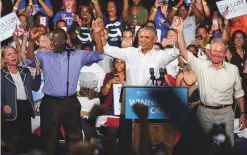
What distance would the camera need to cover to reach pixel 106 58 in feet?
28.4

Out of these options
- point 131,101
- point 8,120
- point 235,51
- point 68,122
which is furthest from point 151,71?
point 235,51

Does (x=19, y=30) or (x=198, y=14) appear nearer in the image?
(x=19, y=30)

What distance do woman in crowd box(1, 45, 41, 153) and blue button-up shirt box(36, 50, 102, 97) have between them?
0.76ft

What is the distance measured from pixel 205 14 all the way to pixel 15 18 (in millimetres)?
2598

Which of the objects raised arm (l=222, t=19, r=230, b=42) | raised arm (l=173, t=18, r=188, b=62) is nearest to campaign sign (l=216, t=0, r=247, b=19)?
raised arm (l=222, t=19, r=230, b=42)

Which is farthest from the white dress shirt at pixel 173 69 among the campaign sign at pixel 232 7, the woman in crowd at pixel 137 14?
the campaign sign at pixel 232 7

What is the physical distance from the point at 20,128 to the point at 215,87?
84.8 inches

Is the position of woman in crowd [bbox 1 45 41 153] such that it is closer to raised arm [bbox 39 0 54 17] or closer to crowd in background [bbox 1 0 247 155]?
crowd in background [bbox 1 0 247 155]

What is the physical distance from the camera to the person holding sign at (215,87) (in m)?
7.18

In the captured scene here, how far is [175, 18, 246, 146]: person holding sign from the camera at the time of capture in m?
7.18

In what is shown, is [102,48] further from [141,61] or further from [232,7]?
[232,7]

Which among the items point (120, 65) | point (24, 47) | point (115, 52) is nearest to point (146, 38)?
point (115, 52)

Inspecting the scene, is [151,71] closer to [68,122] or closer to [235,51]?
[68,122]

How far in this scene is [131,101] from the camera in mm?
6246
